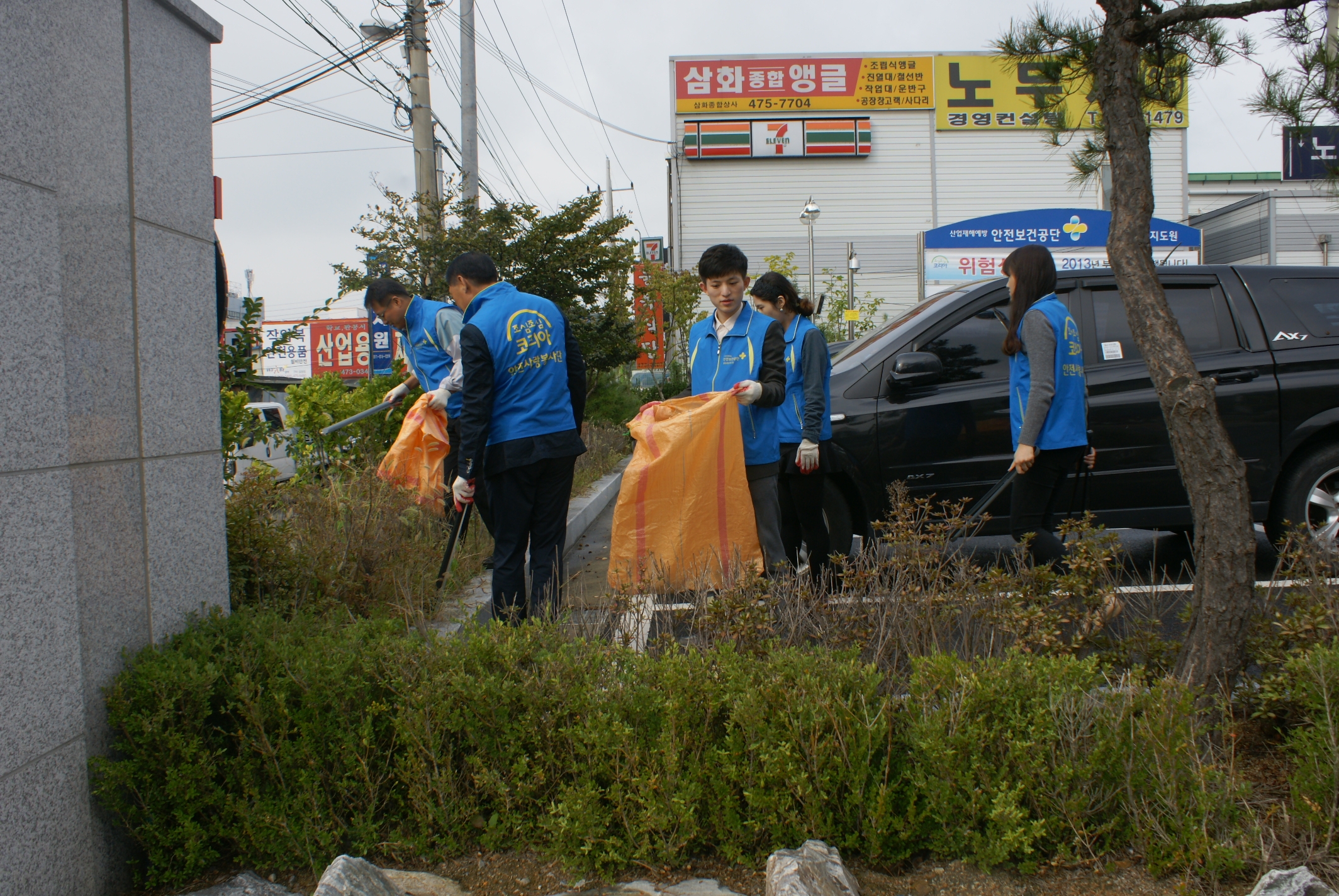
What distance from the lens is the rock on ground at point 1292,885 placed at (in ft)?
6.31

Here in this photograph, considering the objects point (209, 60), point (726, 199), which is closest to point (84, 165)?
point (209, 60)

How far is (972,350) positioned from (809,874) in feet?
13.2

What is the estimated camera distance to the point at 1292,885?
6.36ft

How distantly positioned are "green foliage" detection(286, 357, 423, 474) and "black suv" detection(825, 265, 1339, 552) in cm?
340

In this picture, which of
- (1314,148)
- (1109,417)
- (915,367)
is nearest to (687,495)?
(915,367)

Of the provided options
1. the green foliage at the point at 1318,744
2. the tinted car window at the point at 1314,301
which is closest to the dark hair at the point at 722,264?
the green foliage at the point at 1318,744

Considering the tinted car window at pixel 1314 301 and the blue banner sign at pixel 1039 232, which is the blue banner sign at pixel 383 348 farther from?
the blue banner sign at pixel 1039 232

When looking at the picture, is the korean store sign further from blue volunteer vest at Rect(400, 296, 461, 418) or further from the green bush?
the green bush

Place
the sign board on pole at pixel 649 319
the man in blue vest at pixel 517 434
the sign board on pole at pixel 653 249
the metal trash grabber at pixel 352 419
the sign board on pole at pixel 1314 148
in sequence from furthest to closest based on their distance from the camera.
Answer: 1. the sign board on pole at pixel 653 249
2. the sign board on pole at pixel 649 319
3. the metal trash grabber at pixel 352 419
4. the man in blue vest at pixel 517 434
5. the sign board on pole at pixel 1314 148

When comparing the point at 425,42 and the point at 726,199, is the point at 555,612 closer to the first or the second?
the point at 425,42

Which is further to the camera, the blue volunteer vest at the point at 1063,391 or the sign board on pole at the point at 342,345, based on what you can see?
the sign board on pole at the point at 342,345

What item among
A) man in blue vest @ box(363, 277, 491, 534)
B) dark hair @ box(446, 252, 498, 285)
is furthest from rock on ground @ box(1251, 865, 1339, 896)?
man in blue vest @ box(363, 277, 491, 534)

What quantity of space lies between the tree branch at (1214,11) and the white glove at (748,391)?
6.74 ft

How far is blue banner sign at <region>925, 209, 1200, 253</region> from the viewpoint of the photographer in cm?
1825
